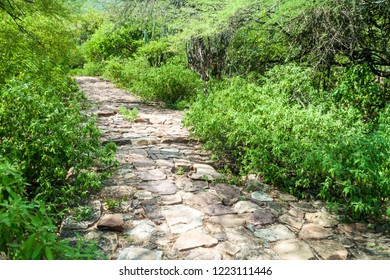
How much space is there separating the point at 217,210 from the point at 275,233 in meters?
0.57

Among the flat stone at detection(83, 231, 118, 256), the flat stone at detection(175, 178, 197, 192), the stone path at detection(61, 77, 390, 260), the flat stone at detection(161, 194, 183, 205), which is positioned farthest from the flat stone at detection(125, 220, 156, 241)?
the flat stone at detection(175, 178, 197, 192)

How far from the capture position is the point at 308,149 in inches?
144

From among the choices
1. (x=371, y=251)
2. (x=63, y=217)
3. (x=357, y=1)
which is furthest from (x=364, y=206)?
(x=357, y=1)

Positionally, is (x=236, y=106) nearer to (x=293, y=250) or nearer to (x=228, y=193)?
(x=228, y=193)

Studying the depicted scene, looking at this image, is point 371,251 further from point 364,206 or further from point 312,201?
point 312,201

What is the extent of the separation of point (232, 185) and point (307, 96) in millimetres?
2611

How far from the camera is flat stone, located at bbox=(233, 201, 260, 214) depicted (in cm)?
330

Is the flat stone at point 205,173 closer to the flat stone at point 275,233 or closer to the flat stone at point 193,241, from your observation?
the flat stone at point 275,233

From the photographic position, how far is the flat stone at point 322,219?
10.6 feet

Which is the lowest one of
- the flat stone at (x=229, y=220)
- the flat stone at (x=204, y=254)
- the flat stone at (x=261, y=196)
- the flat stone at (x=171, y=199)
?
the flat stone at (x=261, y=196)

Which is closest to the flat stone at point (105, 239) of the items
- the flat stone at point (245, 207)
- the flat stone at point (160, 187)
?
the flat stone at point (160, 187)

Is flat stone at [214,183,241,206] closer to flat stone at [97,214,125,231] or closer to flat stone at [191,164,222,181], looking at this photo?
flat stone at [191,164,222,181]

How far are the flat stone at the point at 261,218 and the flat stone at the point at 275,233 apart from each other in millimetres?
92

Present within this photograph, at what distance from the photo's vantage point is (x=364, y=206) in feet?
10.5
